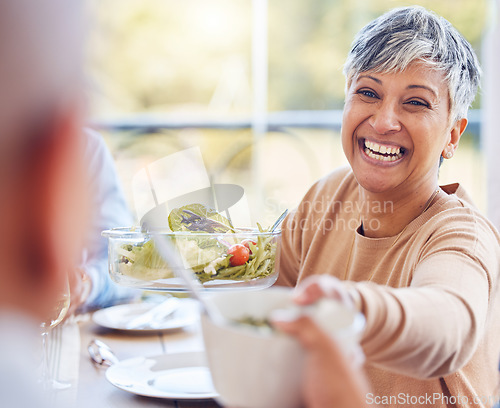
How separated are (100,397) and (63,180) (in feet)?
2.44

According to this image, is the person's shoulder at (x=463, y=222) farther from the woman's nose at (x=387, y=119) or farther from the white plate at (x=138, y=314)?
the white plate at (x=138, y=314)

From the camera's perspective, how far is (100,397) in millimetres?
1052

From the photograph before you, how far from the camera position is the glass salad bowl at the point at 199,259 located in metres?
1.09

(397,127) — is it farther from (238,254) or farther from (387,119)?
(238,254)

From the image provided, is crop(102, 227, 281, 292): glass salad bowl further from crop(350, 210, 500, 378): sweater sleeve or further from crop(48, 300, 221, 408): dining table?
crop(350, 210, 500, 378): sweater sleeve

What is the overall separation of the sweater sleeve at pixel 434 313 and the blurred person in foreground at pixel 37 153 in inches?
13.8

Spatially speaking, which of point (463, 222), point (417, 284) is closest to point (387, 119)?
point (463, 222)

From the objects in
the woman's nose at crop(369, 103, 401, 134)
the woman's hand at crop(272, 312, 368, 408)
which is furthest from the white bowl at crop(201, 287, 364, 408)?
the woman's nose at crop(369, 103, 401, 134)

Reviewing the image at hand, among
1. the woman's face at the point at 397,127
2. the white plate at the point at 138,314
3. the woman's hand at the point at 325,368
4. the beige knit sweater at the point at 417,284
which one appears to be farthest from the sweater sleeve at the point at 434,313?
the white plate at the point at 138,314

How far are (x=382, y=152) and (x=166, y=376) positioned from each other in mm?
710

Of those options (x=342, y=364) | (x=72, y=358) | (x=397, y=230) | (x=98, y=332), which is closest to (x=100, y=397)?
(x=72, y=358)

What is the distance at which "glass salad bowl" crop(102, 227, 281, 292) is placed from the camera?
1093 millimetres

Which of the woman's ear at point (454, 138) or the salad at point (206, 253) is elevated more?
the woman's ear at point (454, 138)

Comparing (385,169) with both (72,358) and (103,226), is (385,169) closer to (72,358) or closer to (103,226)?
(72,358)
